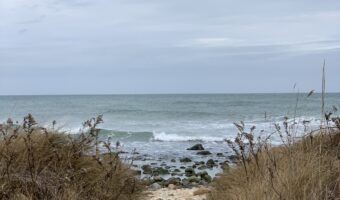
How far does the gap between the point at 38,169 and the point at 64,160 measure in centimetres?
33

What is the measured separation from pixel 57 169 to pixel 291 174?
2.48m

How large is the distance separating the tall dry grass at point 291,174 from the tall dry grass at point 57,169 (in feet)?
3.99

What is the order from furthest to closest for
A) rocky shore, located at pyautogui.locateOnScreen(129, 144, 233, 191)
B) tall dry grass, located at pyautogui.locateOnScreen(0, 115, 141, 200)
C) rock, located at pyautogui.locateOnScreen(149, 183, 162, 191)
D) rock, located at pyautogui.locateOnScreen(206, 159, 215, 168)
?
rock, located at pyautogui.locateOnScreen(206, 159, 215, 168) → rocky shore, located at pyautogui.locateOnScreen(129, 144, 233, 191) → rock, located at pyautogui.locateOnScreen(149, 183, 162, 191) → tall dry grass, located at pyautogui.locateOnScreen(0, 115, 141, 200)

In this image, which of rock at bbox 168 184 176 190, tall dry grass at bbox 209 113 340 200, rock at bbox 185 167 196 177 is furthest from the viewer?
rock at bbox 185 167 196 177

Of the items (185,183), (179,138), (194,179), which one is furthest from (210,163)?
(179,138)

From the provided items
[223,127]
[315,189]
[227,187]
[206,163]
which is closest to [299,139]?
[227,187]

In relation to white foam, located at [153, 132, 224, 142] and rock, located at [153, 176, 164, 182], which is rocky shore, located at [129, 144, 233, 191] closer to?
rock, located at [153, 176, 164, 182]

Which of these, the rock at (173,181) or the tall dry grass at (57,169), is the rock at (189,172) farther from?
the tall dry grass at (57,169)

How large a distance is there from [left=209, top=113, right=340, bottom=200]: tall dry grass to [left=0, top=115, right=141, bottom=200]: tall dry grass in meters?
1.22

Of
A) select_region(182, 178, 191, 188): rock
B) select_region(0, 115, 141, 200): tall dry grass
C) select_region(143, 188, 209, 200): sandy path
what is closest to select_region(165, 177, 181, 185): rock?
select_region(182, 178, 191, 188): rock

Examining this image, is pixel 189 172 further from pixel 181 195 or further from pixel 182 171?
pixel 181 195

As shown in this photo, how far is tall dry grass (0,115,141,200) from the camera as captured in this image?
202 inches

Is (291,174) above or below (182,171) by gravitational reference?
above

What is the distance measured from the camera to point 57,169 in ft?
19.0
